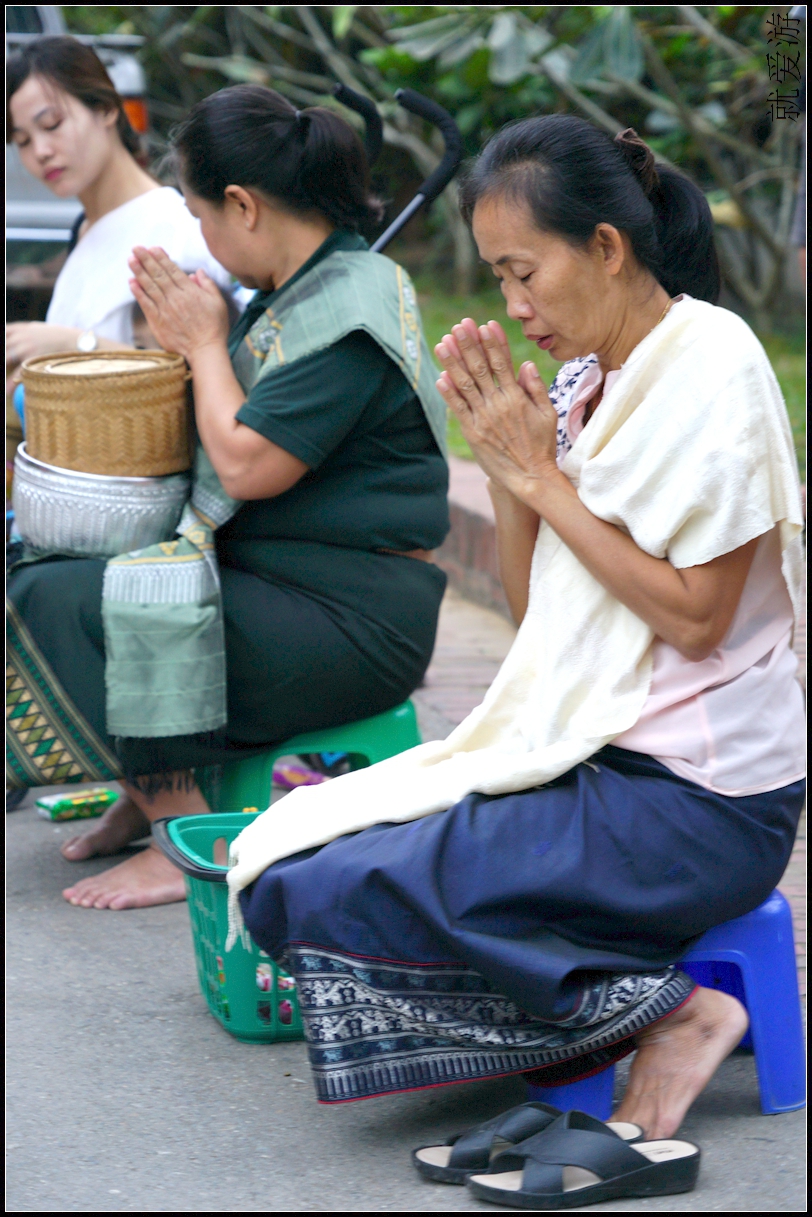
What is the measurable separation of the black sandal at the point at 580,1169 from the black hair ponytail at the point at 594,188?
119 centimetres

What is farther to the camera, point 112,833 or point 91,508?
point 112,833

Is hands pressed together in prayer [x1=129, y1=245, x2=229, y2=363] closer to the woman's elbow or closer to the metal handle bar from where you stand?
the metal handle bar

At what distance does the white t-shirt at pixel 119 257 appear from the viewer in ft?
10.8

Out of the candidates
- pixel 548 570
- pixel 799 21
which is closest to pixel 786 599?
pixel 548 570

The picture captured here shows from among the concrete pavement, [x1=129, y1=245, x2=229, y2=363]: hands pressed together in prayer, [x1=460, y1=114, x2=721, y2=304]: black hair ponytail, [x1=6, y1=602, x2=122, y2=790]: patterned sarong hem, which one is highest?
[x1=460, y1=114, x2=721, y2=304]: black hair ponytail

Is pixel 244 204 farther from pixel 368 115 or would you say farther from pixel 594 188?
pixel 594 188

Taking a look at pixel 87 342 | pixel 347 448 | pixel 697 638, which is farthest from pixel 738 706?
pixel 87 342

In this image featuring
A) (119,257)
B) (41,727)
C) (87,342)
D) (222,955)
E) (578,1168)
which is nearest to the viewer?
(578,1168)

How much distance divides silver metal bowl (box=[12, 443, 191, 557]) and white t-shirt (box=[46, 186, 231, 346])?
610 mm

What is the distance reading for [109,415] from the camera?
267cm

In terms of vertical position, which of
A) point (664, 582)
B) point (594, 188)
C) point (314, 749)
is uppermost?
point (594, 188)

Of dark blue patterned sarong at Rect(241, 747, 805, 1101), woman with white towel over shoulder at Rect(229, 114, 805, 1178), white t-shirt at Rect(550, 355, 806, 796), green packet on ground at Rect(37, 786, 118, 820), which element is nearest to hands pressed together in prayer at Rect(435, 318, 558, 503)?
woman with white towel over shoulder at Rect(229, 114, 805, 1178)

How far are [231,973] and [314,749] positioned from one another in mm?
634

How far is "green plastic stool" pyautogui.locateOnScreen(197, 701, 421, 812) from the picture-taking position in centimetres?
283
